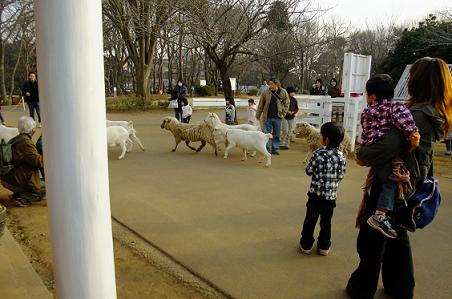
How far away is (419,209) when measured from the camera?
2.85 meters

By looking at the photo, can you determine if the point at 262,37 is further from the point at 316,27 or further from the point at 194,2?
the point at 316,27

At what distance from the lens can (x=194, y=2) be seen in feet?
47.7

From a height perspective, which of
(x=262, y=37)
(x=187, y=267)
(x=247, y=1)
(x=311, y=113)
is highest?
(x=247, y=1)

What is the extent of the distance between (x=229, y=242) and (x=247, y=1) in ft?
43.8

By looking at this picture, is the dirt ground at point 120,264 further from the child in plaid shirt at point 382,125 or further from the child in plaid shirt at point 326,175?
the child in plaid shirt at point 382,125

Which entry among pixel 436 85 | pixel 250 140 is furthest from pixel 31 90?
pixel 436 85

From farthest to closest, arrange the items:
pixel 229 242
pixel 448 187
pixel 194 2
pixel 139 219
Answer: pixel 194 2 → pixel 448 187 → pixel 139 219 → pixel 229 242

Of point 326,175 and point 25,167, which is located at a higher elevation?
point 326,175

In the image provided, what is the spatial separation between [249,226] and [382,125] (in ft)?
7.93

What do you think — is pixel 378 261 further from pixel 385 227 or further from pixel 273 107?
pixel 273 107

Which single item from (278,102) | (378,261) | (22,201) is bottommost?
(22,201)

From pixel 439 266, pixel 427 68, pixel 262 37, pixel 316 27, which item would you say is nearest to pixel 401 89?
pixel 262 37

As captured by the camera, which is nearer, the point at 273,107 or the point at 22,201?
the point at 22,201

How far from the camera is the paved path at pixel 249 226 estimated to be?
3.49 m
